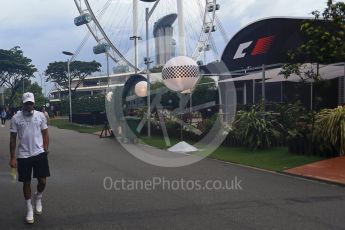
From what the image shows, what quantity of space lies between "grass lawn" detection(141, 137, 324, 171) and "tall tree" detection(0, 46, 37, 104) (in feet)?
227

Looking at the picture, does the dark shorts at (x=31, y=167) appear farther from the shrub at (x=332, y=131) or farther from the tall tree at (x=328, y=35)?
the tall tree at (x=328, y=35)

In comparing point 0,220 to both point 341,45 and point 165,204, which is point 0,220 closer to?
point 165,204

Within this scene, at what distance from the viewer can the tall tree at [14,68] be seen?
3214 inches

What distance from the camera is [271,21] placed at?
2947 centimetres

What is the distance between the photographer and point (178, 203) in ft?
28.6

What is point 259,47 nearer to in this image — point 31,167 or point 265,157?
point 265,157

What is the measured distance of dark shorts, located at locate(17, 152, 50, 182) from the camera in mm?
7384

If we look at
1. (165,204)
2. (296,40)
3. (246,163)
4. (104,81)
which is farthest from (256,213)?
(104,81)

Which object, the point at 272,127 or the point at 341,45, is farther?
the point at 272,127

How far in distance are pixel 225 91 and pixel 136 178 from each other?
76.1ft

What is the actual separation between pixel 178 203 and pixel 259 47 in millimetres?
23048

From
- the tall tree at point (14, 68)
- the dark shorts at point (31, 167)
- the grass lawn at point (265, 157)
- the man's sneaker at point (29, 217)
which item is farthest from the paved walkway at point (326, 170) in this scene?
the tall tree at point (14, 68)

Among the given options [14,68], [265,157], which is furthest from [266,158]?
[14,68]

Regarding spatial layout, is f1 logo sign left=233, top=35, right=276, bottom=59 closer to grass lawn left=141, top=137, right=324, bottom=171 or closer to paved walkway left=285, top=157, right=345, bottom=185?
grass lawn left=141, top=137, right=324, bottom=171
